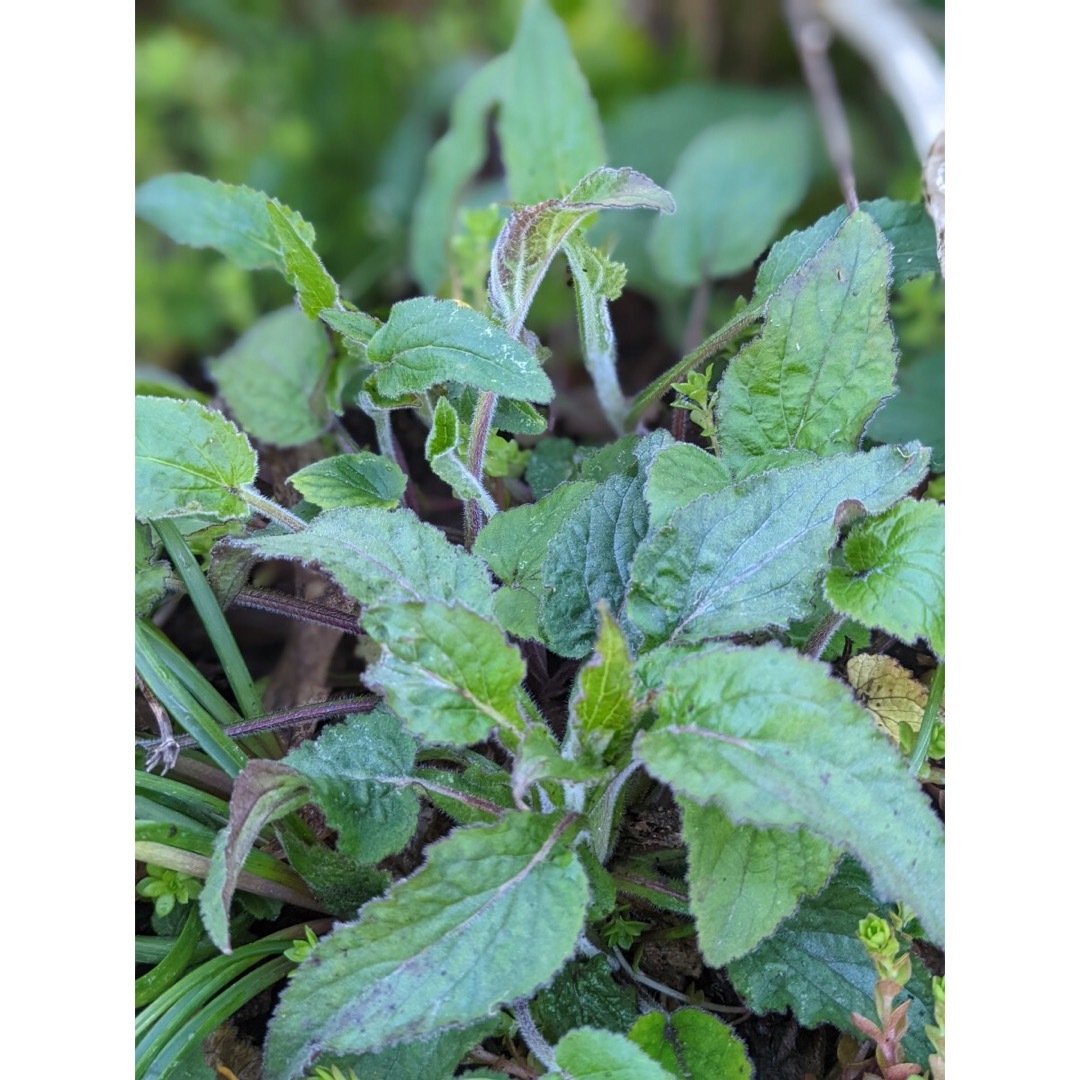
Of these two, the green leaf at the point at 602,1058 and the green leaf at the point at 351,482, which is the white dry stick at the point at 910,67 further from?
the green leaf at the point at 602,1058

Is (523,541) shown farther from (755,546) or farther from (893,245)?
(893,245)

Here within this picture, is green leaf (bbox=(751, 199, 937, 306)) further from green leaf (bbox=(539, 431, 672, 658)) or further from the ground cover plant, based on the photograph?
green leaf (bbox=(539, 431, 672, 658))

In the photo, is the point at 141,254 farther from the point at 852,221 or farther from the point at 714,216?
the point at 852,221

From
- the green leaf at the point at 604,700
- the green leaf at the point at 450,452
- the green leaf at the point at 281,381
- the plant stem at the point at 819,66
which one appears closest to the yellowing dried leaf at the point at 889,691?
the green leaf at the point at 604,700

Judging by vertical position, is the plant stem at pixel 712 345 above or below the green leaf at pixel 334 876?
above

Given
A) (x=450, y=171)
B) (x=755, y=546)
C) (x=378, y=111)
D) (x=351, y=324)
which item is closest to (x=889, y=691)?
(x=755, y=546)

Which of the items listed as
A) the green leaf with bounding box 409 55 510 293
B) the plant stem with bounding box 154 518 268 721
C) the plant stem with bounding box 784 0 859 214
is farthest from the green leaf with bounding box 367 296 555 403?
the plant stem with bounding box 784 0 859 214
